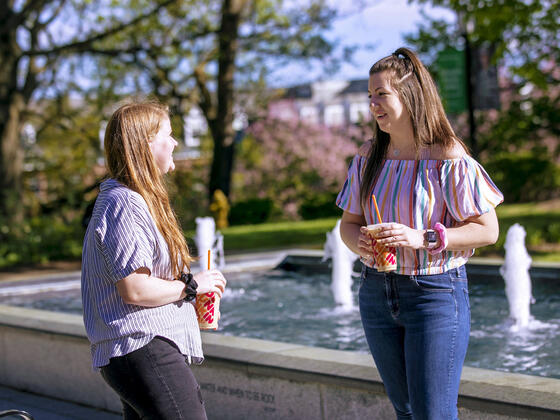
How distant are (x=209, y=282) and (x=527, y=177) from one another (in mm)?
23999

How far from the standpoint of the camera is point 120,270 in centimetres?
257

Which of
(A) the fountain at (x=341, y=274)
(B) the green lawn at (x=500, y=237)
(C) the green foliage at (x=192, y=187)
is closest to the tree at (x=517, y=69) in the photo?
(B) the green lawn at (x=500, y=237)

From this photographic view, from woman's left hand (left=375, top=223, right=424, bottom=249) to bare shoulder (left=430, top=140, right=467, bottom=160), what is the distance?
34 centimetres

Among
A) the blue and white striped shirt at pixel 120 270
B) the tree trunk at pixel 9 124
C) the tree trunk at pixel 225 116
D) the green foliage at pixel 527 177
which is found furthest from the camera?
the green foliage at pixel 527 177

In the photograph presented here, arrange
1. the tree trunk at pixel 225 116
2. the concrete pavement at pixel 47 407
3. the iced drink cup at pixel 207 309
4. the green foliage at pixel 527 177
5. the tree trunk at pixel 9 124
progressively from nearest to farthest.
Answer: the iced drink cup at pixel 207 309 < the concrete pavement at pixel 47 407 < the tree trunk at pixel 9 124 < the tree trunk at pixel 225 116 < the green foliage at pixel 527 177

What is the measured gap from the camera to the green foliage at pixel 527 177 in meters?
25.1

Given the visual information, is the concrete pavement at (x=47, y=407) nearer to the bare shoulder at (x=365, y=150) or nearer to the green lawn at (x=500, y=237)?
the bare shoulder at (x=365, y=150)

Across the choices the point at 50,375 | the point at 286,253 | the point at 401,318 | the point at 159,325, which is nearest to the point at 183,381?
the point at 159,325

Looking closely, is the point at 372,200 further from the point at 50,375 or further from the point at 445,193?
the point at 50,375

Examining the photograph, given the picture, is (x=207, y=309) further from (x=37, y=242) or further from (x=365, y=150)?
(x=37, y=242)

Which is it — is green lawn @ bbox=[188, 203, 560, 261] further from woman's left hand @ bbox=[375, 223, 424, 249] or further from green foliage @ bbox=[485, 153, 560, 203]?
woman's left hand @ bbox=[375, 223, 424, 249]

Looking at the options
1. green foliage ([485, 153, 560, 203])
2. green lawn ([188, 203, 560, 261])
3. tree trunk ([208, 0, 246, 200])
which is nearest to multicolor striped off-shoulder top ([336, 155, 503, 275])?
green lawn ([188, 203, 560, 261])

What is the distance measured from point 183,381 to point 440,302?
93 centimetres

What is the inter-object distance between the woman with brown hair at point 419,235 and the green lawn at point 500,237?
29.8 ft
